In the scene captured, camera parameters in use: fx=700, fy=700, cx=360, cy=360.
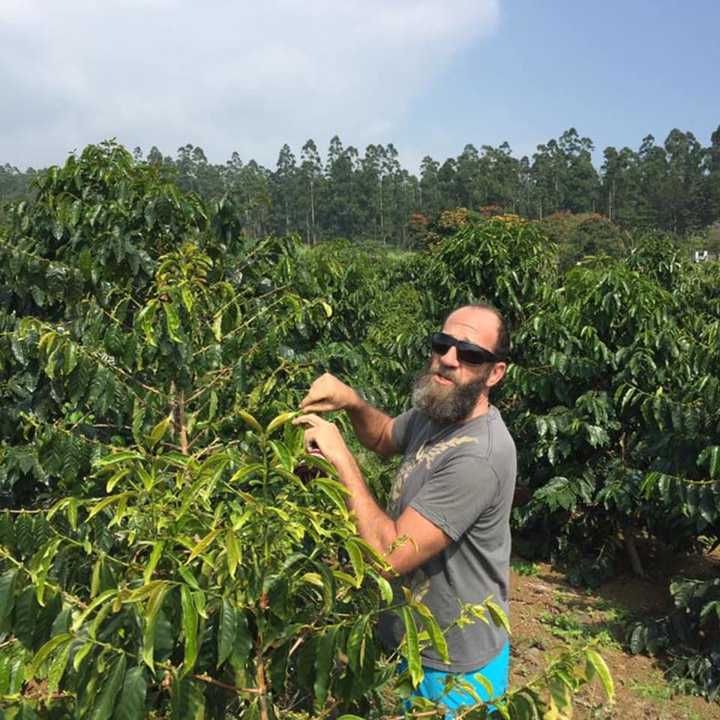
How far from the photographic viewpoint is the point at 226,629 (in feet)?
4.29

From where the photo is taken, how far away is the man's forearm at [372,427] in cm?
286

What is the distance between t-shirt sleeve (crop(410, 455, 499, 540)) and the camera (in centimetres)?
211

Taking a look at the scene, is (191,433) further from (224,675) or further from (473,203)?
(473,203)

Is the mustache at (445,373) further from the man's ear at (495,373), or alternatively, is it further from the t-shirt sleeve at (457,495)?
the t-shirt sleeve at (457,495)

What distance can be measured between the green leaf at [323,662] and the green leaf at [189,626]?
0.28 meters

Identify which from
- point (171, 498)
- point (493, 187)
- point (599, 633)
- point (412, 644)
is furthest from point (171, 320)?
point (493, 187)

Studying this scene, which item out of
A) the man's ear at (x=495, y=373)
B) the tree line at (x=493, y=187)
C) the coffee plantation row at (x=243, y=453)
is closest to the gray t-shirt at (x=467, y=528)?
the man's ear at (x=495, y=373)

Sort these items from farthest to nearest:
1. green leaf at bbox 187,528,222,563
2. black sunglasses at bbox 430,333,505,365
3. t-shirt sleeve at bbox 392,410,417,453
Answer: t-shirt sleeve at bbox 392,410,417,453 < black sunglasses at bbox 430,333,505,365 < green leaf at bbox 187,528,222,563

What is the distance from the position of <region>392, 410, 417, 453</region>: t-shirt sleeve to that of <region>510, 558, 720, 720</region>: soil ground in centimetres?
199

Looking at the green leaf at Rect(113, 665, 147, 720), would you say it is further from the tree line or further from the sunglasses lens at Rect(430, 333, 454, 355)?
the tree line

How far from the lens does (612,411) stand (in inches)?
237

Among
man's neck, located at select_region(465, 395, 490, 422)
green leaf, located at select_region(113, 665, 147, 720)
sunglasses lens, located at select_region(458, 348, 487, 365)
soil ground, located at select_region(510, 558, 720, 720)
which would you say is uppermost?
sunglasses lens, located at select_region(458, 348, 487, 365)

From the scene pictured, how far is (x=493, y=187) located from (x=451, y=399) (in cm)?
7339

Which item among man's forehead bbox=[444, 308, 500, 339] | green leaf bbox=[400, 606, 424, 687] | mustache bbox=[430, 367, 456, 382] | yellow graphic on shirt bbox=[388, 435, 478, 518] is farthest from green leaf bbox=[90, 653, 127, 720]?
man's forehead bbox=[444, 308, 500, 339]
